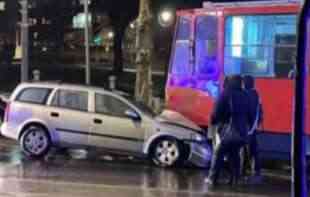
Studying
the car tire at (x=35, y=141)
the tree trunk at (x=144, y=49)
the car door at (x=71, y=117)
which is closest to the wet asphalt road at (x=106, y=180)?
the car tire at (x=35, y=141)

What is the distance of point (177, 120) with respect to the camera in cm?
1345

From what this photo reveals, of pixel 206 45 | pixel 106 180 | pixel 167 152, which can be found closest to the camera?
pixel 106 180

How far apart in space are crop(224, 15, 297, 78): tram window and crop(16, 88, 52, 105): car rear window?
3533mm

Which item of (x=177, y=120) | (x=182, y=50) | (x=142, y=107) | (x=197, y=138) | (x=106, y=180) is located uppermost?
(x=182, y=50)

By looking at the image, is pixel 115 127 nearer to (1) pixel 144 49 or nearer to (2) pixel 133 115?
(2) pixel 133 115

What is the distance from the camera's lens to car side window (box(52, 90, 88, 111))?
13.7 meters

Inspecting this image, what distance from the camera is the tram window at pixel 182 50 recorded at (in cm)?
1427

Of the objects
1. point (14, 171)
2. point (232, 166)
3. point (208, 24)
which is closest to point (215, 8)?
point (208, 24)

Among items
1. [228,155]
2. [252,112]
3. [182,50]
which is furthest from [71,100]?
[252,112]

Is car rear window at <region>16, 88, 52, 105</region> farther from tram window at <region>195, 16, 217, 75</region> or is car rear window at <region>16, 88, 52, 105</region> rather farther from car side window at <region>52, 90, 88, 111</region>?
tram window at <region>195, 16, 217, 75</region>

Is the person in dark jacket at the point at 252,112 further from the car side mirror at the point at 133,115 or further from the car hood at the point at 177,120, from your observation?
the car side mirror at the point at 133,115

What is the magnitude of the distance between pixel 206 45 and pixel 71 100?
2.81 m

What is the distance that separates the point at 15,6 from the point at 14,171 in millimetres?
34199

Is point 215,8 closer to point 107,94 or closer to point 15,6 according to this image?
point 107,94
